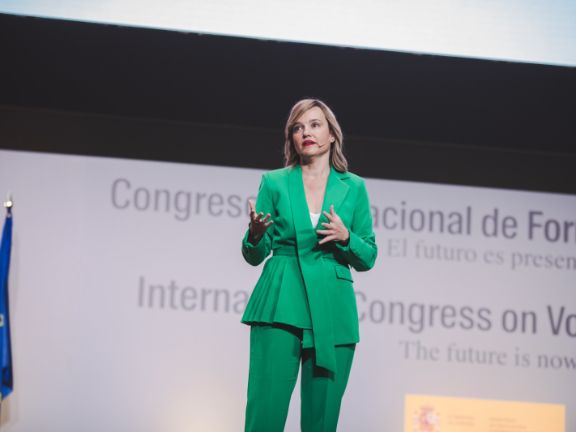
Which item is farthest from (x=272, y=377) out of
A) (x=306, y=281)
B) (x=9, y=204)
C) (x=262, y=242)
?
(x=9, y=204)

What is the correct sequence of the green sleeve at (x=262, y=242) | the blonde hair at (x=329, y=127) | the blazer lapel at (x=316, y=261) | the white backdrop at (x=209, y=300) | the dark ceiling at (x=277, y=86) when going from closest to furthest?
the blazer lapel at (x=316, y=261), the green sleeve at (x=262, y=242), the blonde hair at (x=329, y=127), the dark ceiling at (x=277, y=86), the white backdrop at (x=209, y=300)

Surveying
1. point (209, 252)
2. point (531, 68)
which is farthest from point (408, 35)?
point (209, 252)

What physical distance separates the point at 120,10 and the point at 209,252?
1615 mm

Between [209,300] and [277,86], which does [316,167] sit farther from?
[209,300]

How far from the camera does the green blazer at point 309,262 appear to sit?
2.20m

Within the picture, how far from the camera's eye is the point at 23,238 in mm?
4941

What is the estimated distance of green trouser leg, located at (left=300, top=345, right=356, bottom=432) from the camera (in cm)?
221

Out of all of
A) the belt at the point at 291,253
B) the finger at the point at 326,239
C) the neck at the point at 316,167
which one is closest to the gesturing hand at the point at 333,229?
the finger at the point at 326,239

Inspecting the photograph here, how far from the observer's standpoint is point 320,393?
2.21 m

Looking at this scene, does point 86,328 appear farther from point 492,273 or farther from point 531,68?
point 531,68

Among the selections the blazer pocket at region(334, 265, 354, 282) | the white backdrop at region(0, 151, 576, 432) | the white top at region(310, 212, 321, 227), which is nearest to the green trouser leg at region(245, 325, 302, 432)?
the blazer pocket at region(334, 265, 354, 282)

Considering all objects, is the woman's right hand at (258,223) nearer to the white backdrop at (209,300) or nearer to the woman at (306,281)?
the woman at (306,281)

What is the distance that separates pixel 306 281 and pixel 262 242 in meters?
0.18

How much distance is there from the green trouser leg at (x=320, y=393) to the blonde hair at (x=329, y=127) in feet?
1.97
